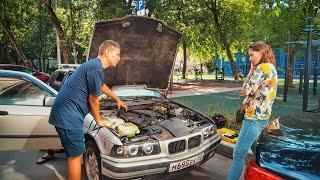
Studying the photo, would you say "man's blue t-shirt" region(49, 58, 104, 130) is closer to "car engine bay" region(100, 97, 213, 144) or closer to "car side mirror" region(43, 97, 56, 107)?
"car engine bay" region(100, 97, 213, 144)

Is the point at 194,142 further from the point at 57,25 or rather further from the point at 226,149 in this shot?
the point at 57,25

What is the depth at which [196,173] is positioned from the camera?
6.25 metres

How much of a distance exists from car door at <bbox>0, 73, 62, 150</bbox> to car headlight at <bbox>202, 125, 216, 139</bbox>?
7.19ft

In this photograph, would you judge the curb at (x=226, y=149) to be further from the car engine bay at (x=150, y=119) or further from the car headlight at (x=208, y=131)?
the car headlight at (x=208, y=131)

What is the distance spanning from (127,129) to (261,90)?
1.73 m

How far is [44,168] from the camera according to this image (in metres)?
6.55

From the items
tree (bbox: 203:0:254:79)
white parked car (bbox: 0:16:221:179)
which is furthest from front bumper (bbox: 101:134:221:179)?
tree (bbox: 203:0:254:79)

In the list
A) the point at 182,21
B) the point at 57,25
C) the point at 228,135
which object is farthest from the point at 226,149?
the point at 182,21

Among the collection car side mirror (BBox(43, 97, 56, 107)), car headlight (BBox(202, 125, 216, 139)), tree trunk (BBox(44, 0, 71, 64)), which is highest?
tree trunk (BBox(44, 0, 71, 64))

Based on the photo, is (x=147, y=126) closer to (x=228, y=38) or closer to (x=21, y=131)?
(x=21, y=131)

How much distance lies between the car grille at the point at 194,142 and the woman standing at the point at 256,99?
0.68m

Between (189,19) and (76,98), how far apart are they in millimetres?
23093

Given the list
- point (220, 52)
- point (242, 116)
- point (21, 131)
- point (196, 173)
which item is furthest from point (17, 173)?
point (220, 52)

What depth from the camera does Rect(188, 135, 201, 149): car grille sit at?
212 inches
